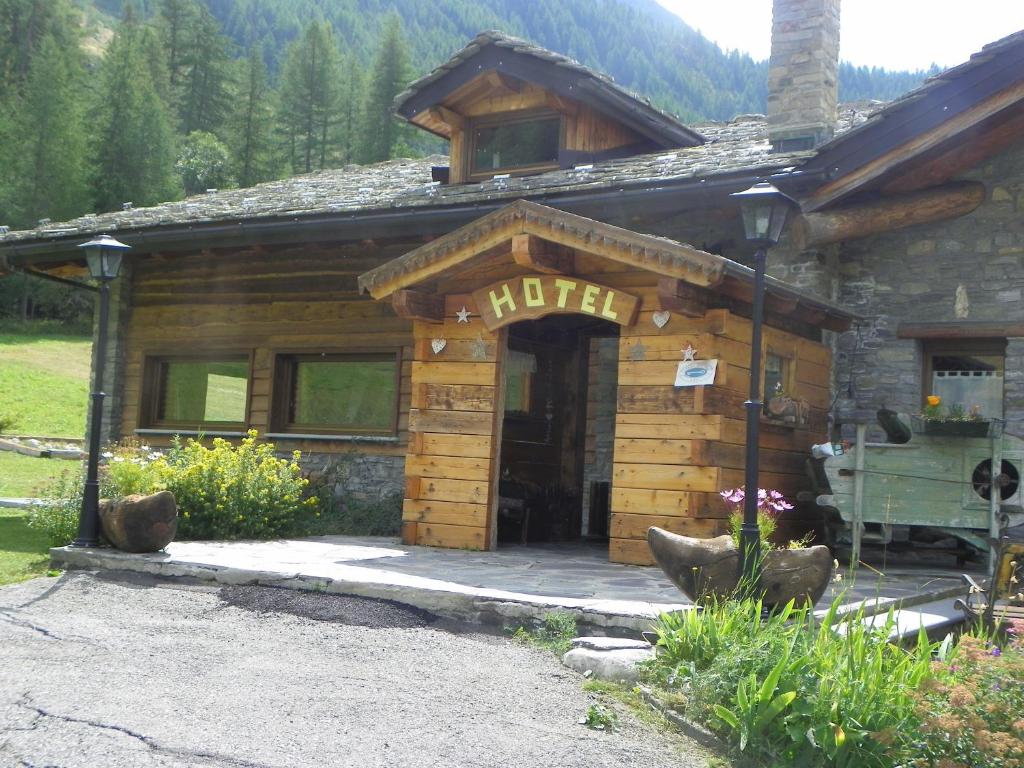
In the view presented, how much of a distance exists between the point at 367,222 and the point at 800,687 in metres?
8.56

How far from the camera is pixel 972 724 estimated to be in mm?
4270

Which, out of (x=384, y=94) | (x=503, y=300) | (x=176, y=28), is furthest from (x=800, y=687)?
(x=176, y=28)

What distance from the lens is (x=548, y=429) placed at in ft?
40.6

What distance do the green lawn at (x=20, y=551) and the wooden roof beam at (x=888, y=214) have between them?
6942mm

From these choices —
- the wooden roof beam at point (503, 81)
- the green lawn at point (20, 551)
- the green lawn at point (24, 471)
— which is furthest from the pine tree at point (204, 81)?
the green lawn at point (20, 551)

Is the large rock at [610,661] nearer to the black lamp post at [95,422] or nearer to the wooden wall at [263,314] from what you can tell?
the black lamp post at [95,422]

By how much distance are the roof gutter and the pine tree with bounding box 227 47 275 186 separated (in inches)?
1641

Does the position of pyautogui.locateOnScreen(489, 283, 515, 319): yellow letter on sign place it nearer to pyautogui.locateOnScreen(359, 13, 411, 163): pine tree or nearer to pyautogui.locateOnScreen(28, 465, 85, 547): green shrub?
pyautogui.locateOnScreen(28, 465, 85, 547): green shrub

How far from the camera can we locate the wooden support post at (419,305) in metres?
9.85

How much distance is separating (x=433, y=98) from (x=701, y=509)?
283 inches

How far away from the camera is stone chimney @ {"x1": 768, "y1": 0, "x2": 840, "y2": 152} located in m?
11.6

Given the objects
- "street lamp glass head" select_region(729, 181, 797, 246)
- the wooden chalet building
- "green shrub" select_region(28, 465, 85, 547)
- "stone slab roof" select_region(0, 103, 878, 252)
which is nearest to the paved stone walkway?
the wooden chalet building

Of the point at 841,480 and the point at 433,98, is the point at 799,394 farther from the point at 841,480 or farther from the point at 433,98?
the point at 433,98

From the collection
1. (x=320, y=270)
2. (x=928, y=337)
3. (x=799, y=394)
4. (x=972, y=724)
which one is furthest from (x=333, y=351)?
(x=972, y=724)
